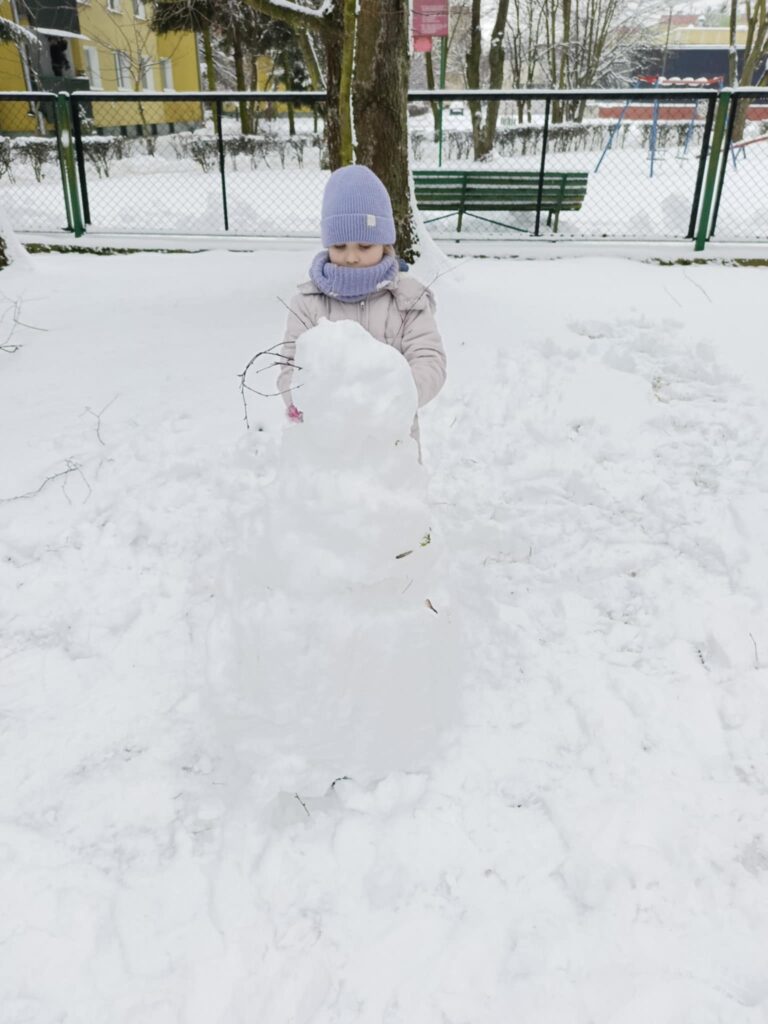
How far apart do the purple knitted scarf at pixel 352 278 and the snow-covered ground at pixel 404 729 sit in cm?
61

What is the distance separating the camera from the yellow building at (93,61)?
24.1 m

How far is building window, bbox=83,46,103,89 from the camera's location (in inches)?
1113

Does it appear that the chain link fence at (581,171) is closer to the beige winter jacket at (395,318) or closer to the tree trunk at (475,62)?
the tree trunk at (475,62)

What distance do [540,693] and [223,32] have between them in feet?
86.5

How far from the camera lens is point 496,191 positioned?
29.8ft

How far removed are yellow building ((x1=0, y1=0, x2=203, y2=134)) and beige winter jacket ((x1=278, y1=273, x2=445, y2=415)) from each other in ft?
75.9

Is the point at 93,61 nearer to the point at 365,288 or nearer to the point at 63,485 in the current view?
the point at 63,485

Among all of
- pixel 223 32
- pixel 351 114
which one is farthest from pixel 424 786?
pixel 223 32

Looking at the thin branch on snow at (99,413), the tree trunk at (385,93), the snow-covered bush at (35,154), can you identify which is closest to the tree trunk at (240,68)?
the snow-covered bush at (35,154)

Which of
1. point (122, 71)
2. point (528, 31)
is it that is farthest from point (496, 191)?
point (528, 31)

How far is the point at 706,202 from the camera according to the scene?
7.77 metres

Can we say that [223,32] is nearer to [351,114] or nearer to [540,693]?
[351,114]

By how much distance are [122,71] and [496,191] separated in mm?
26530

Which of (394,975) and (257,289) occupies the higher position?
(257,289)
